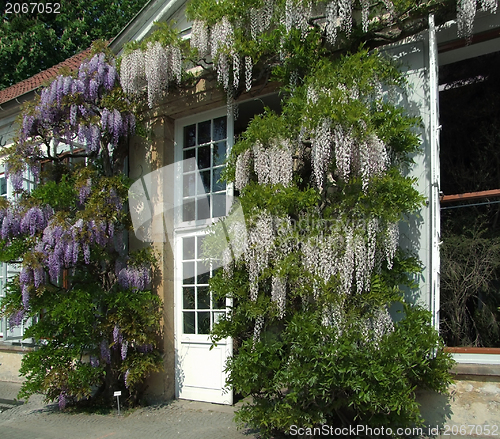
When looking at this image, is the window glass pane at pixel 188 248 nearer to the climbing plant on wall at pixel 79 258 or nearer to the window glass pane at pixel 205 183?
the climbing plant on wall at pixel 79 258

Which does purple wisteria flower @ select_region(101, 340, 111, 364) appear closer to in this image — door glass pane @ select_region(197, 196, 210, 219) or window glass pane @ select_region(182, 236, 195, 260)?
window glass pane @ select_region(182, 236, 195, 260)

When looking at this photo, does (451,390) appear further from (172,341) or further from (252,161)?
(172,341)

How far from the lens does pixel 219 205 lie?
257 inches

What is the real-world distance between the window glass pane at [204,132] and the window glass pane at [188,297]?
2073 millimetres

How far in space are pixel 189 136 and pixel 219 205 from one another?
122 cm

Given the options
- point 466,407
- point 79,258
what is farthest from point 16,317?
point 466,407

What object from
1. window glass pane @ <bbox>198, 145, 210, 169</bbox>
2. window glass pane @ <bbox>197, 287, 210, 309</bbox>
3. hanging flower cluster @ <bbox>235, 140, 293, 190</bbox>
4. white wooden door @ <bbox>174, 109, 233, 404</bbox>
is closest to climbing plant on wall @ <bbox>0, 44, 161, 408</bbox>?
white wooden door @ <bbox>174, 109, 233, 404</bbox>

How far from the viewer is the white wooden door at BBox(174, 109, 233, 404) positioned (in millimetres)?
6285

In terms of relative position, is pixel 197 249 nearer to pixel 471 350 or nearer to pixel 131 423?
pixel 131 423

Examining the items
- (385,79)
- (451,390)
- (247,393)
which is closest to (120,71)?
(385,79)

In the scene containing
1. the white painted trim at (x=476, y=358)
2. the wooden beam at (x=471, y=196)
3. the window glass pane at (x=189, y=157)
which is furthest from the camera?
the window glass pane at (x=189, y=157)

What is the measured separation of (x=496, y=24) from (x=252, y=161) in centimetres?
267

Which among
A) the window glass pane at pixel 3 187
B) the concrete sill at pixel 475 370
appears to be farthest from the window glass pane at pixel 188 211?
the window glass pane at pixel 3 187

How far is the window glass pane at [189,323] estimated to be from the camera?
654 cm
